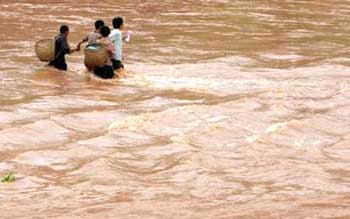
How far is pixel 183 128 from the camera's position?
9625 mm

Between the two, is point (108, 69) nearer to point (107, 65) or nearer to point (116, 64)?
point (107, 65)

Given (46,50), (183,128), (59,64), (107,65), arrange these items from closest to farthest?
(183,128) → (107,65) → (46,50) → (59,64)

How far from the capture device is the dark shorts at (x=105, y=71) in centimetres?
1245

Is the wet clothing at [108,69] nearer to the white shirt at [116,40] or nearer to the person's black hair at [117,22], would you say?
the white shirt at [116,40]

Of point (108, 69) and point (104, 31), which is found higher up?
point (104, 31)

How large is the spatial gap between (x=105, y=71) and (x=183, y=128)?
3.20m

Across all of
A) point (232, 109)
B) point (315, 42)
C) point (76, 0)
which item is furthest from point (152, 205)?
point (76, 0)

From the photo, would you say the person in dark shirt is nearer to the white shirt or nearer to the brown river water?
the brown river water

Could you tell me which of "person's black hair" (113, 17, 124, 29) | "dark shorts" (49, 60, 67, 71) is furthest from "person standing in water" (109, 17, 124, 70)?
"dark shorts" (49, 60, 67, 71)

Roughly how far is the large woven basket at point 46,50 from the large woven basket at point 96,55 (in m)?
0.69

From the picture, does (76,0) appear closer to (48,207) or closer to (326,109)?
(326,109)

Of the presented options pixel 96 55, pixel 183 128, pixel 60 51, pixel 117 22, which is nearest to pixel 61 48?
pixel 60 51

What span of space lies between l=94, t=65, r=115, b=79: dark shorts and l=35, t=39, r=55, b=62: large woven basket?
2.76ft

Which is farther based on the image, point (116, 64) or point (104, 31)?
point (116, 64)
